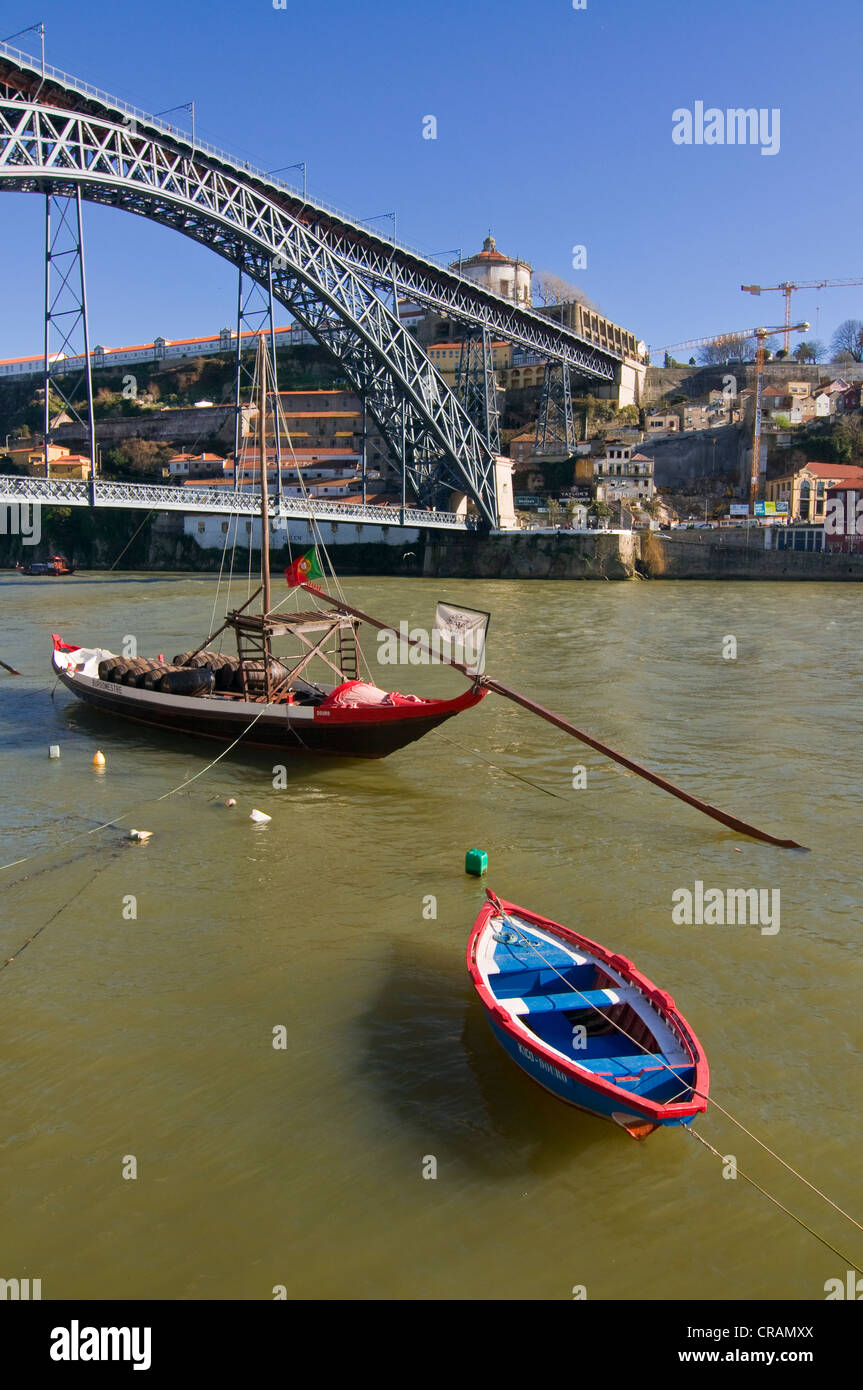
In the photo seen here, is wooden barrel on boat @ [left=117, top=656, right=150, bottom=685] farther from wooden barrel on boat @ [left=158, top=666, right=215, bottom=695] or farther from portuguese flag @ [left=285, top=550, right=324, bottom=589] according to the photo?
portuguese flag @ [left=285, top=550, right=324, bottom=589]

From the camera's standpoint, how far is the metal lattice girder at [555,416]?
78.5 meters

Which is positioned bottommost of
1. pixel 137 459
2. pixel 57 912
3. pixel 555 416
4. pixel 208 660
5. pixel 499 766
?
pixel 57 912

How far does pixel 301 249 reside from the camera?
50562mm

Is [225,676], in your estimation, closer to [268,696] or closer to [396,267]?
[268,696]

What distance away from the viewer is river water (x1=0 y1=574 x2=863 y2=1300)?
19.6 ft

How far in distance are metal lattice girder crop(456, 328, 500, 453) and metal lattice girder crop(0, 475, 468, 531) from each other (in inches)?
364

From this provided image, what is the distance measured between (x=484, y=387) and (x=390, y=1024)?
65.8 m

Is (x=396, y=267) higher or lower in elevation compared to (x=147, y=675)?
higher

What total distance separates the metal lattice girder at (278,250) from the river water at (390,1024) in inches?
1179

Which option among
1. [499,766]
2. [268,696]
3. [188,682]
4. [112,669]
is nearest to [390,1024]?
[499,766]

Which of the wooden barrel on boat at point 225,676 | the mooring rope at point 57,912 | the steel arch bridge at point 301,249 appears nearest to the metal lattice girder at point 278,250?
the steel arch bridge at point 301,249

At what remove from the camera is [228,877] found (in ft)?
38.2

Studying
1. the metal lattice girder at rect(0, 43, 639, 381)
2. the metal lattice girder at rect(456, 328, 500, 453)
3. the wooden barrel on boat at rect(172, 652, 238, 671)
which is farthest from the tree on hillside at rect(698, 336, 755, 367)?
the wooden barrel on boat at rect(172, 652, 238, 671)

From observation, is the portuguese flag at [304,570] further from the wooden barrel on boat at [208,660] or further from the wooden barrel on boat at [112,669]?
the wooden barrel on boat at [112,669]
